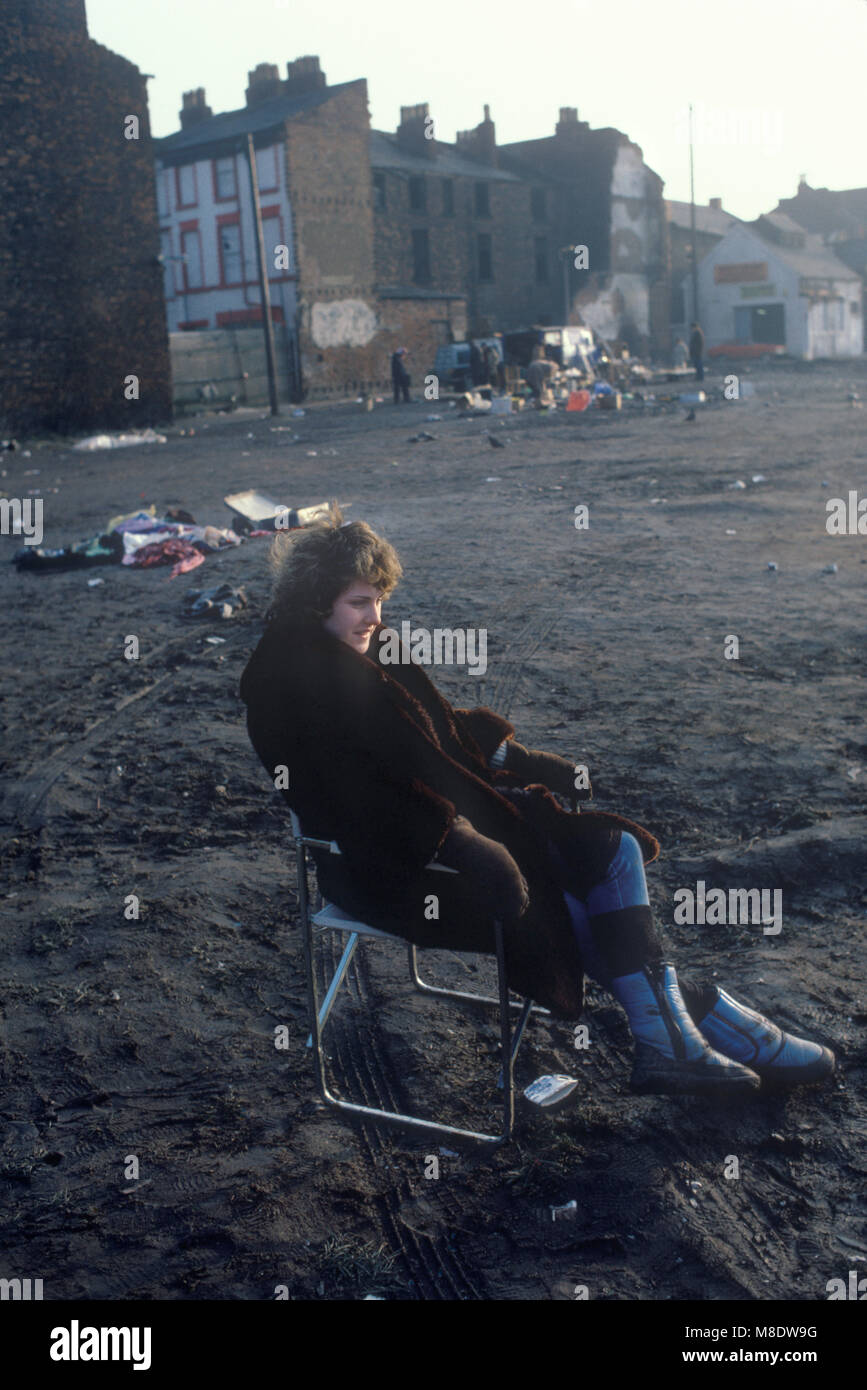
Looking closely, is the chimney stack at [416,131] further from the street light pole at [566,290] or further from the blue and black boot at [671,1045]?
the blue and black boot at [671,1045]

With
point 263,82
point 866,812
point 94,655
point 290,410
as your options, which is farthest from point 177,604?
point 263,82

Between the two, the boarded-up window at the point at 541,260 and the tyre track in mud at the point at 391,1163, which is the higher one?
the boarded-up window at the point at 541,260

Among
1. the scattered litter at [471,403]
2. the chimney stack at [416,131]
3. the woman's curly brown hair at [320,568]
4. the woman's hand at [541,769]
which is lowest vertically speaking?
the woman's hand at [541,769]

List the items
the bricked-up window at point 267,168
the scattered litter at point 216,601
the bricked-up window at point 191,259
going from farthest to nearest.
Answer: the bricked-up window at point 191,259 < the bricked-up window at point 267,168 < the scattered litter at point 216,601

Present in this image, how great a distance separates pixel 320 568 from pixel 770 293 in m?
59.1

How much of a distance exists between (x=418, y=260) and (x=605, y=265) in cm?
1104

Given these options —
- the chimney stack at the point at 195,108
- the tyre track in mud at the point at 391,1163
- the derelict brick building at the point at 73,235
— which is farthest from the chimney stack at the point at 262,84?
the tyre track in mud at the point at 391,1163

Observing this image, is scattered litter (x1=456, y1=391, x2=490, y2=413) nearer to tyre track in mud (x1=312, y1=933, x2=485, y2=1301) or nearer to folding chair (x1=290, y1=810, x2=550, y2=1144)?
tyre track in mud (x1=312, y1=933, x2=485, y2=1301)

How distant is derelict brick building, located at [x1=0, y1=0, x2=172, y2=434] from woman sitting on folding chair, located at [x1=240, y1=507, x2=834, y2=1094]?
2561 centimetres

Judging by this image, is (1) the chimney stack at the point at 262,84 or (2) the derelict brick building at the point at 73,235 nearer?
(2) the derelict brick building at the point at 73,235

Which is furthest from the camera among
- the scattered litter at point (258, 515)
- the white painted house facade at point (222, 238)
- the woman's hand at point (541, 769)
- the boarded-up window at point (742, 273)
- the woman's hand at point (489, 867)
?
the boarded-up window at point (742, 273)

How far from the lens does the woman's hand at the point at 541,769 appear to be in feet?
10.9

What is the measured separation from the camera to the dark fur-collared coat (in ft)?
9.07

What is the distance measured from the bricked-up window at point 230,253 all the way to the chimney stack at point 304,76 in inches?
218
